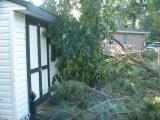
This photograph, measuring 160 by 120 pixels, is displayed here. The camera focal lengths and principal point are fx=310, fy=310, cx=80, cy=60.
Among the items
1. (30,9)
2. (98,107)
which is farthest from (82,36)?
(98,107)

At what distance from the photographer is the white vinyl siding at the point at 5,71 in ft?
21.8

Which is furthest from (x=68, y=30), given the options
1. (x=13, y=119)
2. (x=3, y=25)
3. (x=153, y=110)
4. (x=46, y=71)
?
(x=153, y=110)

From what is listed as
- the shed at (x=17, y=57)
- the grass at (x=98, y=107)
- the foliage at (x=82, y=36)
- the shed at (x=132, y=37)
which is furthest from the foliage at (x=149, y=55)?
the shed at (x=132, y=37)

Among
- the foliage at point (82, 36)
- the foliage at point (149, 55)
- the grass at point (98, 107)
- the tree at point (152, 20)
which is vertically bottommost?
the grass at point (98, 107)

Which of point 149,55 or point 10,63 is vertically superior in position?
point 10,63

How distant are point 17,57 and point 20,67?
0.29m

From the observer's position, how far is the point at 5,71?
Answer: 22.0 ft

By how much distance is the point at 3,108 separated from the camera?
6.81 metres

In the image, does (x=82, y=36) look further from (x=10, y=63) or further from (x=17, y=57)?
(x=10, y=63)

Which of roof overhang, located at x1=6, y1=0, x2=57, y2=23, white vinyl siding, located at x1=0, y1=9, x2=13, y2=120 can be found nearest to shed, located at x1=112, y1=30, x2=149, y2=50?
roof overhang, located at x1=6, y1=0, x2=57, y2=23

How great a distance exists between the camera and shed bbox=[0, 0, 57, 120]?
6597 millimetres

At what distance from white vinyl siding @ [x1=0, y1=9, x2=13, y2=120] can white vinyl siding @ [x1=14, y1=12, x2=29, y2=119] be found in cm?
15

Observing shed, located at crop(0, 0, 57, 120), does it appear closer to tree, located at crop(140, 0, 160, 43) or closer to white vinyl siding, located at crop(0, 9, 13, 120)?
white vinyl siding, located at crop(0, 9, 13, 120)

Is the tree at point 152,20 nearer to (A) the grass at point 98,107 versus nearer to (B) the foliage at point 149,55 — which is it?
(B) the foliage at point 149,55
